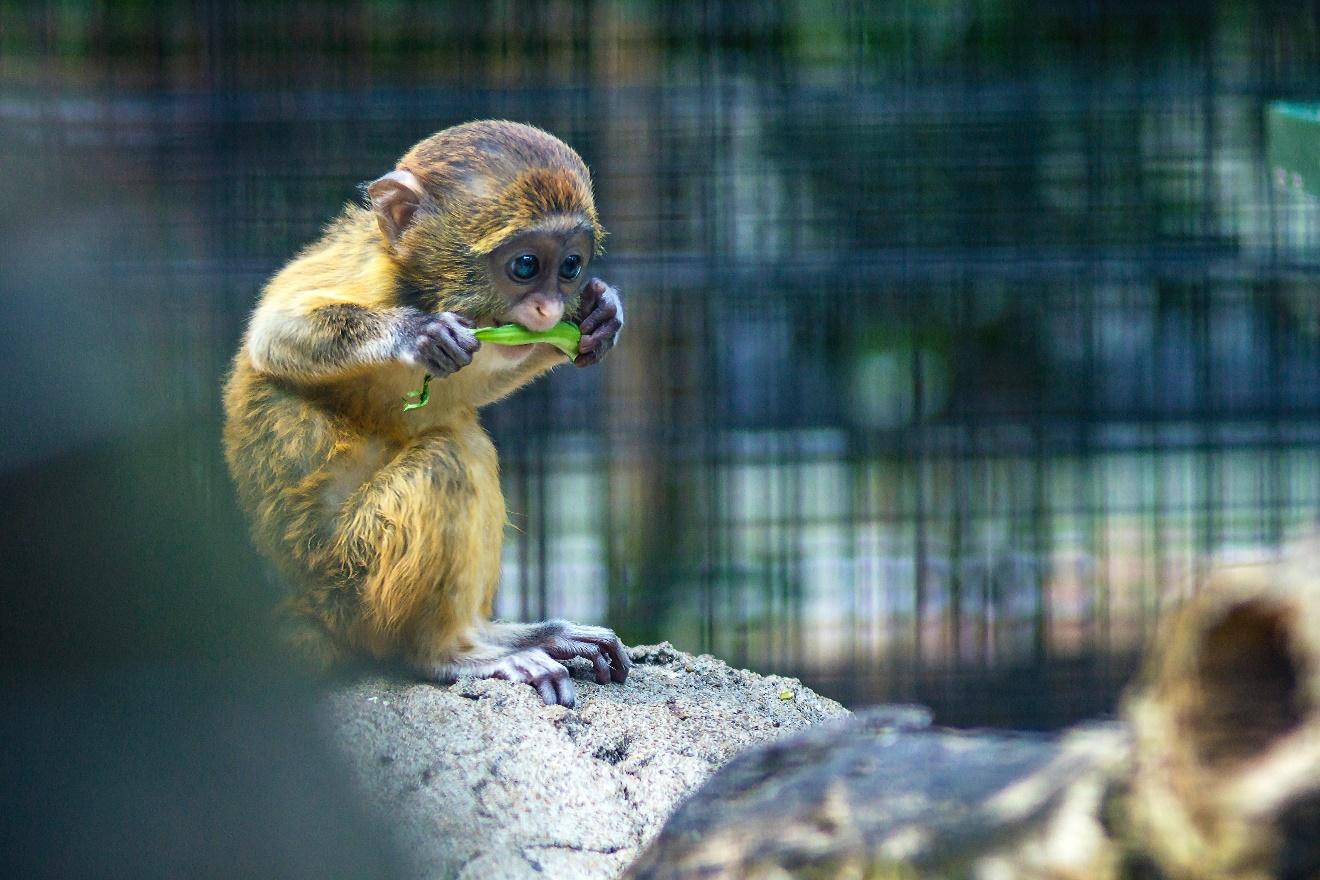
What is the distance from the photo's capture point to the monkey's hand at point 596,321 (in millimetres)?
2627

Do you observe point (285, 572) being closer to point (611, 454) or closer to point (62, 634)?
point (62, 634)

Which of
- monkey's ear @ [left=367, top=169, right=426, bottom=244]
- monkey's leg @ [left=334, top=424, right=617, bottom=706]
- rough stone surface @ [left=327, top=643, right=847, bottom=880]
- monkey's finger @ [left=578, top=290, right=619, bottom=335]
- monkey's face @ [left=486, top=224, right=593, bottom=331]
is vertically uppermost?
monkey's ear @ [left=367, top=169, right=426, bottom=244]

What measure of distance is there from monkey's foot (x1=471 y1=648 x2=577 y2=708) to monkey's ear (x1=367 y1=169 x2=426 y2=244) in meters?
0.84

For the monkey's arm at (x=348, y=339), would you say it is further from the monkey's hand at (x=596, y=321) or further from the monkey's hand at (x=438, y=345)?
the monkey's hand at (x=596, y=321)

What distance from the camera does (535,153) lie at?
2.58 m

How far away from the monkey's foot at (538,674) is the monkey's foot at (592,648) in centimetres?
9

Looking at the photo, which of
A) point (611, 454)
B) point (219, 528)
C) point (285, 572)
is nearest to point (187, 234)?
point (219, 528)

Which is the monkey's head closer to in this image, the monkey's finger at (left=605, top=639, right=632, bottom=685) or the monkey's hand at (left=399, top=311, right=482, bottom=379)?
the monkey's hand at (left=399, top=311, right=482, bottom=379)

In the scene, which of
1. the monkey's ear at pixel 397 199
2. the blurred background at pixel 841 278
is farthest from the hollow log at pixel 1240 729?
the blurred background at pixel 841 278

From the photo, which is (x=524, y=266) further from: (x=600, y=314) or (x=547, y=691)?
(x=547, y=691)

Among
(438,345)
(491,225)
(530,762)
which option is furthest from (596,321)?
(530,762)

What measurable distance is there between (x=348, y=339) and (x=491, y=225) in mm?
346

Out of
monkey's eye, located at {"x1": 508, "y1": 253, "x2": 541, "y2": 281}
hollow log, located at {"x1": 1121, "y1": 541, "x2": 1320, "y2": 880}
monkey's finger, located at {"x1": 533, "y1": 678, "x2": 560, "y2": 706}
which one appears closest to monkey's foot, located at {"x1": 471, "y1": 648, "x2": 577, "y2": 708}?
monkey's finger, located at {"x1": 533, "y1": 678, "x2": 560, "y2": 706}

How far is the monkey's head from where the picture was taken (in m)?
2.54
